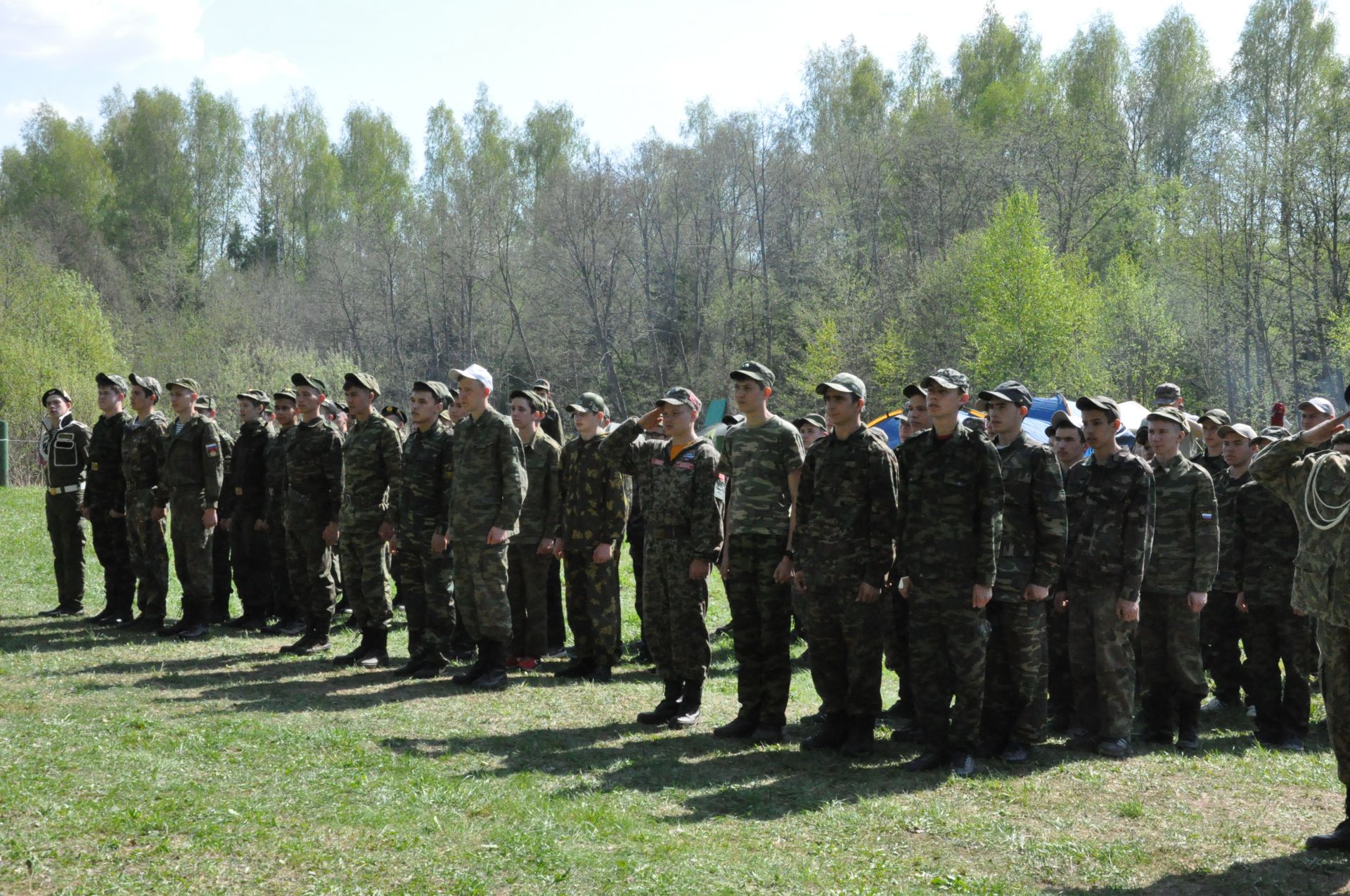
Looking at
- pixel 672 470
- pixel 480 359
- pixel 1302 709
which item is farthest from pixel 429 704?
pixel 480 359

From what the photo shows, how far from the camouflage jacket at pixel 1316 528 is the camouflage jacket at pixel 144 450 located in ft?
31.2

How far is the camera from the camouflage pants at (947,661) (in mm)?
6121

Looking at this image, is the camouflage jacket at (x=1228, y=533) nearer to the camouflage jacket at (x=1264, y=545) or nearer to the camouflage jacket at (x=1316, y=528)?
the camouflage jacket at (x=1264, y=545)

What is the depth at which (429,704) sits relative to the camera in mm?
7680

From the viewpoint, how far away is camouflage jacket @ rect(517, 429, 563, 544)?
961 centimetres

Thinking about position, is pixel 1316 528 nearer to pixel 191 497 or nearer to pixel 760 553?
pixel 760 553

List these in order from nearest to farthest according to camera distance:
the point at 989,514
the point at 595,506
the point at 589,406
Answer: the point at 989,514, the point at 595,506, the point at 589,406

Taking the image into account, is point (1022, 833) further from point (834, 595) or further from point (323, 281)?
point (323, 281)

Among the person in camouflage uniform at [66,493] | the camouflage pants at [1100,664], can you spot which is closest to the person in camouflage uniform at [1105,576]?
the camouflage pants at [1100,664]

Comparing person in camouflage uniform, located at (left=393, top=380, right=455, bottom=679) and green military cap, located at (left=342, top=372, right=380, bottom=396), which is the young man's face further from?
green military cap, located at (left=342, top=372, right=380, bottom=396)

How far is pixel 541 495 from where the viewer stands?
9.65 metres

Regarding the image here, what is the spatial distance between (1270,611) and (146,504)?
1002cm

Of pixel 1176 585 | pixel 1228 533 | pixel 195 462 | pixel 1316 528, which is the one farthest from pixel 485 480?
pixel 1228 533

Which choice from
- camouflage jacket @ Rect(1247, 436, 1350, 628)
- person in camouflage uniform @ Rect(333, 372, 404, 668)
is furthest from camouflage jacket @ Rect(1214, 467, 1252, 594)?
person in camouflage uniform @ Rect(333, 372, 404, 668)
